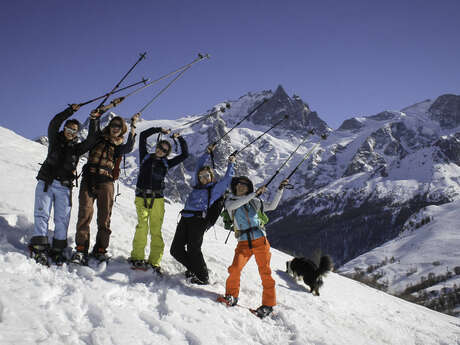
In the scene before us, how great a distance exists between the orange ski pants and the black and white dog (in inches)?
155

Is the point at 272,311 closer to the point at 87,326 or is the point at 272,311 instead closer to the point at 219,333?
the point at 219,333

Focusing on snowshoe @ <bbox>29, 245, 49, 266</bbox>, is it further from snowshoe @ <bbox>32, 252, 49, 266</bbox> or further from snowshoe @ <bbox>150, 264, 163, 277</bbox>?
snowshoe @ <bbox>150, 264, 163, 277</bbox>

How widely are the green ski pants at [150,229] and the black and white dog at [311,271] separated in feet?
18.0

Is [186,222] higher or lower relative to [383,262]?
higher

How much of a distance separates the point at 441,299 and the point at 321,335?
83.3 meters

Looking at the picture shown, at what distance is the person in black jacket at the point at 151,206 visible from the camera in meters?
7.33

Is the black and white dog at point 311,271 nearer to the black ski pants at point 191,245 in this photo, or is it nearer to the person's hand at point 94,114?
the black ski pants at point 191,245

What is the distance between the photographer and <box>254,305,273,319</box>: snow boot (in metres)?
6.80

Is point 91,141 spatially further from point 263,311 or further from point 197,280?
point 263,311

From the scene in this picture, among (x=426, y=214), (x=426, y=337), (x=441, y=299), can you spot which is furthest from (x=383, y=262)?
(x=426, y=337)

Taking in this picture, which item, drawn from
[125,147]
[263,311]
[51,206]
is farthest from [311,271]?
[51,206]

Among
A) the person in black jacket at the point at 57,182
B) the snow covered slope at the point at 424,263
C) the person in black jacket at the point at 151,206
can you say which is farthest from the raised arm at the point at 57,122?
the snow covered slope at the point at 424,263

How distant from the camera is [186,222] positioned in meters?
7.64

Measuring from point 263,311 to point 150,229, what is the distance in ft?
9.40
